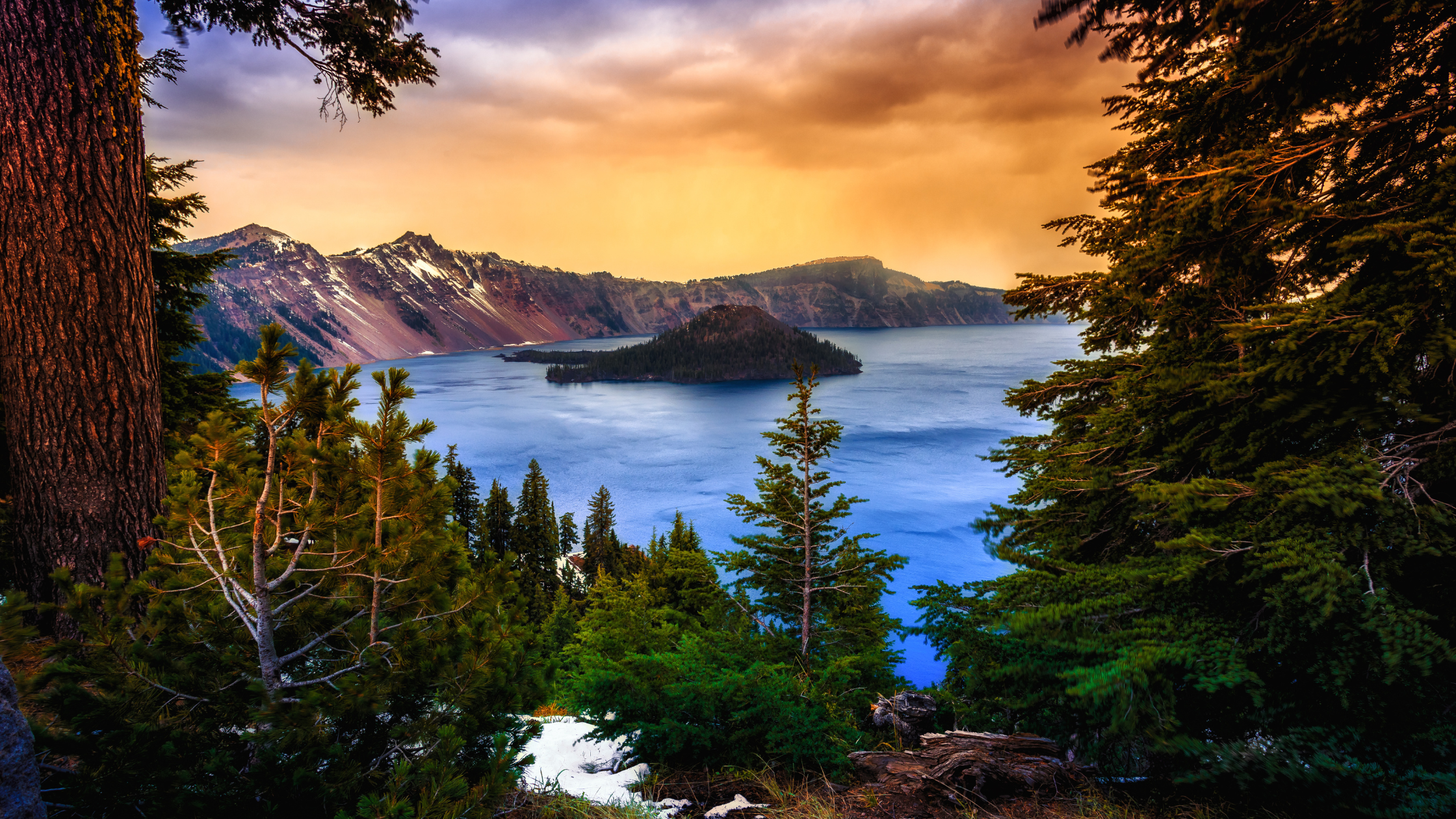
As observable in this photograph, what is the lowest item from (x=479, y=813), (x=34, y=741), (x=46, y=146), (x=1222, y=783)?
(x=1222, y=783)

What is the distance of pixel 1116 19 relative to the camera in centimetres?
381

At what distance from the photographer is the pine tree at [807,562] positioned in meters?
7.91

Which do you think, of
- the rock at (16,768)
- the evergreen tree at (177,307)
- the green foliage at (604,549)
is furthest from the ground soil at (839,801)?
the green foliage at (604,549)

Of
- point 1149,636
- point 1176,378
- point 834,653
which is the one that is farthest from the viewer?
point 834,653

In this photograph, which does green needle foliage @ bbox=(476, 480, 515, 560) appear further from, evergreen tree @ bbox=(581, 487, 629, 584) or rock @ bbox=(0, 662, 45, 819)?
rock @ bbox=(0, 662, 45, 819)

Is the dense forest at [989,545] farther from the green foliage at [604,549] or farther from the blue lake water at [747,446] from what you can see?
the green foliage at [604,549]

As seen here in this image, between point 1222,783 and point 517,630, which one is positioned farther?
point 1222,783

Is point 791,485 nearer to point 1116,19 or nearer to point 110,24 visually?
point 1116,19

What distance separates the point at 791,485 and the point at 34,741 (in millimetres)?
7216

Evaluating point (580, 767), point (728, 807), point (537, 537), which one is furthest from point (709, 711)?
point (537, 537)

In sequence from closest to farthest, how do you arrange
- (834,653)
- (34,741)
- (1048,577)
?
(34,741) → (1048,577) → (834,653)

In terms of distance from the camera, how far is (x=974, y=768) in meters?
3.78

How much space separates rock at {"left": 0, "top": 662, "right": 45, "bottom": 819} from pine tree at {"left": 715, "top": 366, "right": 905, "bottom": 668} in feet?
20.8

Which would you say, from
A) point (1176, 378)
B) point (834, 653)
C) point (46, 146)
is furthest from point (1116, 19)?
point (834, 653)
